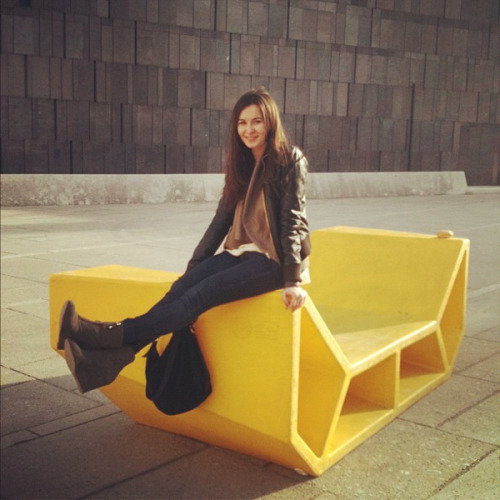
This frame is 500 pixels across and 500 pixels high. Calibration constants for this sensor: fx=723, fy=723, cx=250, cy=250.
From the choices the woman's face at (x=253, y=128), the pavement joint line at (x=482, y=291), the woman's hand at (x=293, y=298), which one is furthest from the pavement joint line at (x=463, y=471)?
the pavement joint line at (x=482, y=291)

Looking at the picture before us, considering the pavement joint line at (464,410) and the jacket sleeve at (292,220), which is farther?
the pavement joint line at (464,410)

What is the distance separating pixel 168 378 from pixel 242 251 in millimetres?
728

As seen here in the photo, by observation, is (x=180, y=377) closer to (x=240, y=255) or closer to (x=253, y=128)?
(x=240, y=255)

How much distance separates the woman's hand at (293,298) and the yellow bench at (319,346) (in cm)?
4

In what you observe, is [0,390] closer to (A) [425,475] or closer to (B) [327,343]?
(B) [327,343]

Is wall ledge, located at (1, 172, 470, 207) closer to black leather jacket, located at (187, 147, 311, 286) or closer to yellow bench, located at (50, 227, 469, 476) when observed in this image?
yellow bench, located at (50, 227, 469, 476)

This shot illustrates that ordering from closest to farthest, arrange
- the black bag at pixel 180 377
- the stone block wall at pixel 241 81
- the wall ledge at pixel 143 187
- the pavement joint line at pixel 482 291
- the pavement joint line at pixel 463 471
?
1. the pavement joint line at pixel 463 471
2. the black bag at pixel 180 377
3. the pavement joint line at pixel 482 291
4. the wall ledge at pixel 143 187
5. the stone block wall at pixel 241 81

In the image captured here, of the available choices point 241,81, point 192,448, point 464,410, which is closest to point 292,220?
point 192,448

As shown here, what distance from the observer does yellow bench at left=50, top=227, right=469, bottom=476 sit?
10.5 ft

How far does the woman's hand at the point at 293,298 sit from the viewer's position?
10.2 feet

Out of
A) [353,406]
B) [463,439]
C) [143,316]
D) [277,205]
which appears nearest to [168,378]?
[143,316]

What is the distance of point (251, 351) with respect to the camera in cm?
322

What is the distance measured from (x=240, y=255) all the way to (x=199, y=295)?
39cm

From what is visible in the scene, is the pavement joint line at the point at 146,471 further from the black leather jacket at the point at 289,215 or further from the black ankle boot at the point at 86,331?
the black leather jacket at the point at 289,215
